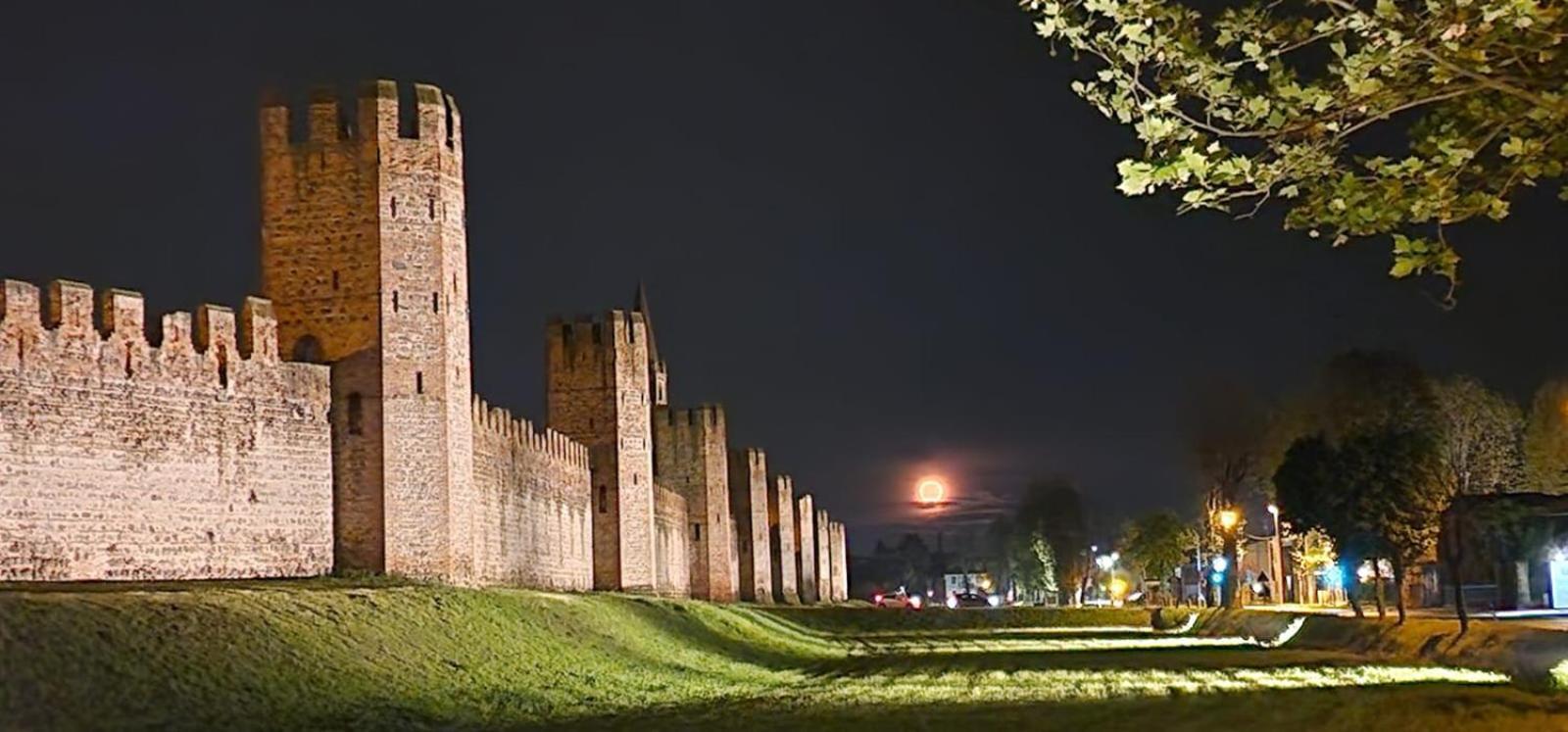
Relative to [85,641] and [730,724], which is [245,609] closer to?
[85,641]

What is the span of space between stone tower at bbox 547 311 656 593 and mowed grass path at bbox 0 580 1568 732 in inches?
750

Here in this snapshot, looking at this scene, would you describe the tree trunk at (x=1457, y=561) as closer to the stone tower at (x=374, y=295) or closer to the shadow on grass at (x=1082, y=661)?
the shadow on grass at (x=1082, y=661)

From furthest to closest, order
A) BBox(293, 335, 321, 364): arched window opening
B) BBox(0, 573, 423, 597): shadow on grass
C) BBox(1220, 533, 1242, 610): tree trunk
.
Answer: BBox(1220, 533, 1242, 610): tree trunk
BBox(293, 335, 321, 364): arched window opening
BBox(0, 573, 423, 597): shadow on grass

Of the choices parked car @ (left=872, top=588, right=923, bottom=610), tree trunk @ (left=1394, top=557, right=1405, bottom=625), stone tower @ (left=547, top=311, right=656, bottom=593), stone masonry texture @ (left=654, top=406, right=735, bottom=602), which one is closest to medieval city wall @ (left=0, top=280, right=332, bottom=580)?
tree trunk @ (left=1394, top=557, right=1405, bottom=625)

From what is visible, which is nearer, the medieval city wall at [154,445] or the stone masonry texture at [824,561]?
the medieval city wall at [154,445]

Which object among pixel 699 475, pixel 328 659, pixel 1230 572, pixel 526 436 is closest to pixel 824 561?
pixel 699 475

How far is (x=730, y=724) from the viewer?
2327cm

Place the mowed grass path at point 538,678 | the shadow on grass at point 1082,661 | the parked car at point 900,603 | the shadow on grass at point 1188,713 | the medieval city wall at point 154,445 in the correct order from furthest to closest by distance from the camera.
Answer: the parked car at point 900,603, the shadow on grass at point 1082,661, the medieval city wall at point 154,445, the mowed grass path at point 538,678, the shadow on grass at point 1188,713

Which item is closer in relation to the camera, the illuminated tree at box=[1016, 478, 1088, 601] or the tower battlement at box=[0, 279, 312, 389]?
the tower battlement at box=[0, 279, 312, 389]

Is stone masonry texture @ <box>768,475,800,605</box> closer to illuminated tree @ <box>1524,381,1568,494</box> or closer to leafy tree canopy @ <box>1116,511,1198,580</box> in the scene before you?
leafy tree canopy @ <box>1116,511,1198,580</box>

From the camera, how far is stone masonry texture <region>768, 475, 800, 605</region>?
88.4 meters

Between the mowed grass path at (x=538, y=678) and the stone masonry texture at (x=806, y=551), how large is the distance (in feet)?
181

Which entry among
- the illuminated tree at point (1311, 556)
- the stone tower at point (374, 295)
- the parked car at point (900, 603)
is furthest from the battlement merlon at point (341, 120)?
the parked car at point (900, 603)

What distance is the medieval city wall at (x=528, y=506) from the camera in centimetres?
4250
